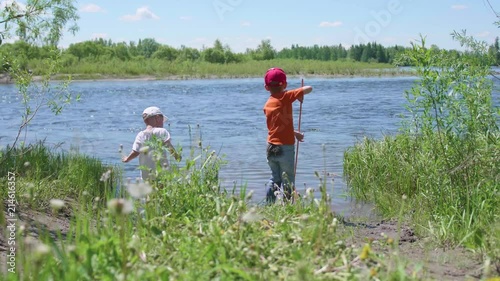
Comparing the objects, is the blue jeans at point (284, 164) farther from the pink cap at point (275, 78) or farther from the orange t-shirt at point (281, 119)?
the pink cap at point (275, 78)

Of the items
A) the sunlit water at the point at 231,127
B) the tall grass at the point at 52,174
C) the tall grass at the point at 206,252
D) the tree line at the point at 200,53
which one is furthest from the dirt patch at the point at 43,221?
the tree line at the point at 200,53

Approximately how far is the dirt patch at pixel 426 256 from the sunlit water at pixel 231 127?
1.71 metres

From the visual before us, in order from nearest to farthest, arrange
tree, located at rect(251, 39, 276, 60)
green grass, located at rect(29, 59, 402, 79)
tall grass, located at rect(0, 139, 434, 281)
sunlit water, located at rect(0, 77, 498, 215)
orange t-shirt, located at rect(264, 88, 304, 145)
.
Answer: tall grass, located at rect(0, 139, 434, 281)
orange t-shirt, located at rect(264, 88, 304, 145)
sunlit water, located at rect(0, 77, 498, 215)
green grass, located at rect(29, 59, 402, 79)
tree, located at rect(251, 39, 276, 60)

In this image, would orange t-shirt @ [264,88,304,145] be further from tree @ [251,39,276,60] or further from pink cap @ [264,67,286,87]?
tree @ [251,39,276,60]

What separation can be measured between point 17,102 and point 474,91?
1032 inches

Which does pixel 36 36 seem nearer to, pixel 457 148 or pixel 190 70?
pixel 457 148

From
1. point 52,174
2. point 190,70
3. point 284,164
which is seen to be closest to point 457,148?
point 284,164

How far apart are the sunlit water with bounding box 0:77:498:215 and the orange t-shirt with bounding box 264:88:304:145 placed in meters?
0.50

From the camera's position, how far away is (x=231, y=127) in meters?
19.3

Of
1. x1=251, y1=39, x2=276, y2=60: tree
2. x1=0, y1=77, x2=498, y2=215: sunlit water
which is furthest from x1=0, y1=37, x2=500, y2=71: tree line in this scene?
x1=0, y1=77, x2=498, y2=215: sunlit water

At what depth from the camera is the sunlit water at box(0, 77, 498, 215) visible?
11594mm

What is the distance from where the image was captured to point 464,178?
5.92 m

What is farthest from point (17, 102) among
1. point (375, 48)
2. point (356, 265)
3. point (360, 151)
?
point (375, 48)

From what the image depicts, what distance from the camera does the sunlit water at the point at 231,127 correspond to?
1159cm
